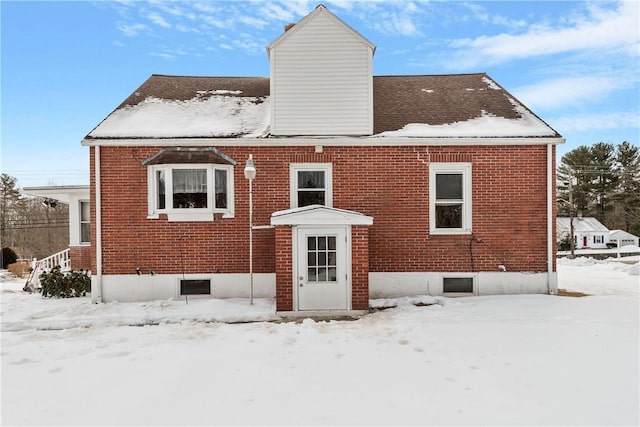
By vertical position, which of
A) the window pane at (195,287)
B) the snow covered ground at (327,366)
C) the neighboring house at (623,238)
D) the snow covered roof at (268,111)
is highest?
the snow covered roof at (268,111)

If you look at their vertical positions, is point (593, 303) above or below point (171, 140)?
below

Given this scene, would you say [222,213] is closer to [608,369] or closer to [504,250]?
[504,250]

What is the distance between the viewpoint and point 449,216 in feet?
34.0

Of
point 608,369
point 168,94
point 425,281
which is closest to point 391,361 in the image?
point 608,369

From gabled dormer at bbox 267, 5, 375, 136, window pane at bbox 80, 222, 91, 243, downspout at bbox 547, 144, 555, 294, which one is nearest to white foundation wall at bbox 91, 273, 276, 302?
gabled dormer at bbox 267, 5, 375, 136

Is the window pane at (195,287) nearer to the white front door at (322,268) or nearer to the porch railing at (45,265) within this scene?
the white front door at (322,268)

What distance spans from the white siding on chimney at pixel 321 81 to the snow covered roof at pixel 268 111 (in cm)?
70

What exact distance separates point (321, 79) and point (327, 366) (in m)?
7.67

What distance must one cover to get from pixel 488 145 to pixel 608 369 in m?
6.31

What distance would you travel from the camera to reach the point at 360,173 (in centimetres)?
1029

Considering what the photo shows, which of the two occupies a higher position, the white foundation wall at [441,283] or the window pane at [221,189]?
the window pane at [221,189]

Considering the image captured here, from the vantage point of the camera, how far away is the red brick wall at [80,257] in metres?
13.2

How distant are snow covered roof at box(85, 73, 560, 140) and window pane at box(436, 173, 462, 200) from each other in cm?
111

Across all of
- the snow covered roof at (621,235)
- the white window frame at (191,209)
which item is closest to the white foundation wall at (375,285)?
the white window frame at (191,209)
